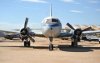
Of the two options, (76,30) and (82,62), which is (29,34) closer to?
(76,30)

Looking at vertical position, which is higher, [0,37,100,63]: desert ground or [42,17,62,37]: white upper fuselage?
[42,17,62,37]: white upper fuselage

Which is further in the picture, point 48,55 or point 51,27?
point 51,27

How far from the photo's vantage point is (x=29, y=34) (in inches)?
1170

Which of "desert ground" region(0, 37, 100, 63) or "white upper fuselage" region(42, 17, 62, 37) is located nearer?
"desert ground" region(0, 37, 100, 63)

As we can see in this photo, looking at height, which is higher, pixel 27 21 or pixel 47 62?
pixel 27 21

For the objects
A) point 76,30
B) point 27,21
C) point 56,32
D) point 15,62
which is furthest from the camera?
point 27,21

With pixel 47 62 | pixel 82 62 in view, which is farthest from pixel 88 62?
pixel 47 62

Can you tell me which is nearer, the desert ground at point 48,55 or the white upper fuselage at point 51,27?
the desert ground at point 48,55

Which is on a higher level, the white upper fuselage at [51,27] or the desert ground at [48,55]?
the white upper fuselage at [51,27]

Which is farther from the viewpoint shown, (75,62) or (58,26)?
(58,26)

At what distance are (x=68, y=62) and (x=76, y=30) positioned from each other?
45.9 feet

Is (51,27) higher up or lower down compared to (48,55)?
higher up

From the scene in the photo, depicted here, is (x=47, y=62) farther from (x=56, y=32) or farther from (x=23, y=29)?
(x=23, y=29)

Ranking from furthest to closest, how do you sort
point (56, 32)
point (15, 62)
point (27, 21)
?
point (27, 21) < point (56, 32) < point (15, 62)
